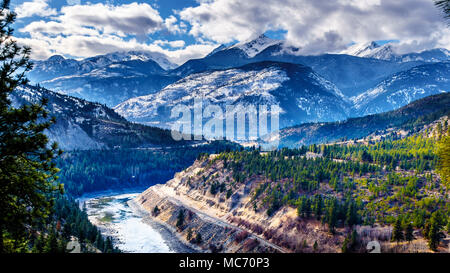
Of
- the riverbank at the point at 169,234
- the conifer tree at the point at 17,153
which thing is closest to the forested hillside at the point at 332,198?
the riverbank at the point at 169,234

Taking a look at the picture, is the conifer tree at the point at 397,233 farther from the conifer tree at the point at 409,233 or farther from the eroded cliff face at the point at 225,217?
the eroded cliff face at the point at 225,217

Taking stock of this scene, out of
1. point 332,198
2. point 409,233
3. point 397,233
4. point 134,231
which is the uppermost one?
point 332,198

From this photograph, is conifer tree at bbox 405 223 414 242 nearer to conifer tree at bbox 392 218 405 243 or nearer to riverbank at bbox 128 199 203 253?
conifer tree at bbox 392 218 405 243

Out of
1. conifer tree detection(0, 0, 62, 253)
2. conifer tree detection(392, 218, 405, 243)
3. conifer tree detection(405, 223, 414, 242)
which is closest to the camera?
conifer tree detection(0, 0, 62, 253)

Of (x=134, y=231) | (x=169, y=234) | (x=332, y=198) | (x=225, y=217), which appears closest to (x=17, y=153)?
(x=332, y=198)

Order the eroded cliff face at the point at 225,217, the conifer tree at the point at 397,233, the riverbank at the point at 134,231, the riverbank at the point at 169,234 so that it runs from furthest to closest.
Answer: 1. the riverbank at the point at 134,231
2. the riverbank at the point at 169,234
3. the eroded cliff face at the point at 225,217
4. the conifer tree at the point at 397,233

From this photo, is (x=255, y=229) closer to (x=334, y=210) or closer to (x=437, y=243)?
(x=334, y=210)

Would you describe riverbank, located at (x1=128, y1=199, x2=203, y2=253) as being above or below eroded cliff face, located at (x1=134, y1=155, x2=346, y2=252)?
below

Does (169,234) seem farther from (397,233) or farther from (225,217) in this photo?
(397,233)

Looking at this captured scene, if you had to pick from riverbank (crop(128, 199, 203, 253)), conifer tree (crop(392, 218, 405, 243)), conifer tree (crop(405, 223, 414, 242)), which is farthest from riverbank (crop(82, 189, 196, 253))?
conifer tree (crop(405, 223, 414, 242))
